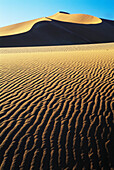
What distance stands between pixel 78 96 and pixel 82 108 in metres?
0.81

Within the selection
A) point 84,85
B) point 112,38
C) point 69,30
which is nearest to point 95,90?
point 84,85

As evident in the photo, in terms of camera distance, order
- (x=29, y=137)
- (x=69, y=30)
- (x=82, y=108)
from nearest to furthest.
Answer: (x=29, y=137) < (x=82, y=108) < (x=69, y=30)

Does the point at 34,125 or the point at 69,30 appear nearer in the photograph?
the point at 34,125

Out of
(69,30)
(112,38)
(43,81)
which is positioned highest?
(43,81)

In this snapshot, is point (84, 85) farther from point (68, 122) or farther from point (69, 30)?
point (69, 30)

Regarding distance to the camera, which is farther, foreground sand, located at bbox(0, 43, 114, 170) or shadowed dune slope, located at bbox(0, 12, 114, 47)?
shadowed dune slope, located at bbox(0, 12, 114, 47)

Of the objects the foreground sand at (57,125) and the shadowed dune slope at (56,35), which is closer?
the foreground sand at (57,125)

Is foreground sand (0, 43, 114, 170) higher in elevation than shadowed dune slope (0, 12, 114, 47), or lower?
higher

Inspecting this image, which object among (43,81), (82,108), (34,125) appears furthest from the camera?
(43,81)

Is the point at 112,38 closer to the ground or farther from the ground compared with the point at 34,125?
closer to the ground

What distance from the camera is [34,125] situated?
3879mm

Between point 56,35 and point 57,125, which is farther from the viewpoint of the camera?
point 56,35

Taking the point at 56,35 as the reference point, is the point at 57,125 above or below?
above

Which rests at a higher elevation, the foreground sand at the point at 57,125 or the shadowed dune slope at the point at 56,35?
the foreground sand at the point at 57,125
